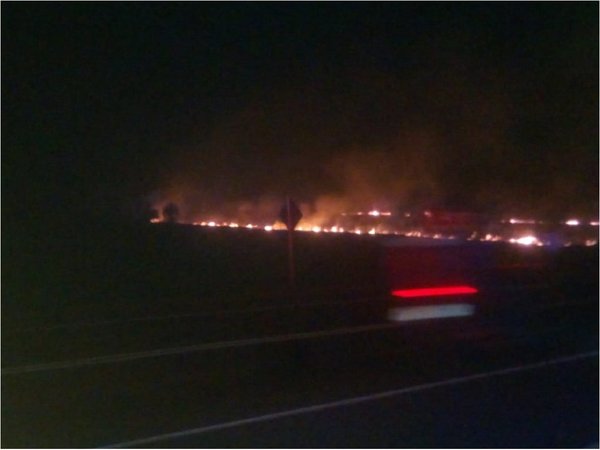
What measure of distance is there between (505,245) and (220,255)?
8973mm

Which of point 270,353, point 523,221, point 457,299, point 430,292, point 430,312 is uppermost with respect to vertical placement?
point 523,221

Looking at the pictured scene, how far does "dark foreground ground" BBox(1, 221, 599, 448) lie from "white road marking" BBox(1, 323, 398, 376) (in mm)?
75

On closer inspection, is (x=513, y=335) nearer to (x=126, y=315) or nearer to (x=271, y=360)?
(x=271, y=360)

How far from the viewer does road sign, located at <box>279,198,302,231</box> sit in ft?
51.1

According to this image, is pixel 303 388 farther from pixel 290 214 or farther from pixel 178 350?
pixel 178 350

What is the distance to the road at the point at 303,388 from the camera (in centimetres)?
932

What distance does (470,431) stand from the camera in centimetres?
894

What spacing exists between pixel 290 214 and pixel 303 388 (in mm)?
3878

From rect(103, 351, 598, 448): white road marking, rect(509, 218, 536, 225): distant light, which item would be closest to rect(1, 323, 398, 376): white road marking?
rect(103, 351, 598, 448): white road marking

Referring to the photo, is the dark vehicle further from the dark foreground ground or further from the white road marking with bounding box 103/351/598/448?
the white road marking with bounding box 103/351/598/448

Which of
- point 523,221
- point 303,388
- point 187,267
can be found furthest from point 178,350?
point 523,221

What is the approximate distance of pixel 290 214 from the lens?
15633 millimetres

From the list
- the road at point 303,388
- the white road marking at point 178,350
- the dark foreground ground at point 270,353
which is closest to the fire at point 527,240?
the dark foreground ground at point 270,353

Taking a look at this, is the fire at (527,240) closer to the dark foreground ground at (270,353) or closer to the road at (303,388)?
the dark foreground ground at (270,353)
